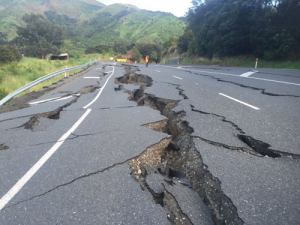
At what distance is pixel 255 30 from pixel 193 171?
24.1 meters

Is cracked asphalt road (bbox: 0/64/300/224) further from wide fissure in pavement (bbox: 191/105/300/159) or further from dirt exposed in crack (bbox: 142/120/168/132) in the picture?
dirt exposed in crack (bbox: 142/120/168/132)

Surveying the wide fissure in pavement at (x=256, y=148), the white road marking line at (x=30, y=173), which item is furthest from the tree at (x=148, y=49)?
the wide fissure in pavement at (x=256, y=148)

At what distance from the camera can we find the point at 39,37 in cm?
6744

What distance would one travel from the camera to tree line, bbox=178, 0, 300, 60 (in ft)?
67.1

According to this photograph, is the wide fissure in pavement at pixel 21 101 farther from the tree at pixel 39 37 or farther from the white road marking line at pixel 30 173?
the tree at pixel 39 37

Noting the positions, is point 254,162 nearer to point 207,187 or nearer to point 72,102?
point 207,187

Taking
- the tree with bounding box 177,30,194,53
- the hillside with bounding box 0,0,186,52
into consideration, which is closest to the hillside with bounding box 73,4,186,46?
the hillside with bounding box 0,0,186,52

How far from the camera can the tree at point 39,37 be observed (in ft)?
212

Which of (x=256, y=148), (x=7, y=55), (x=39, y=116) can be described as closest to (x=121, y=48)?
(x=7, y=55)

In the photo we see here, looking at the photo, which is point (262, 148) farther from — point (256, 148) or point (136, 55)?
point (136, 55)

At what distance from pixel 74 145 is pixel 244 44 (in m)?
26.3

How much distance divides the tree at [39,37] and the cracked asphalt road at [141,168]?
222 ft

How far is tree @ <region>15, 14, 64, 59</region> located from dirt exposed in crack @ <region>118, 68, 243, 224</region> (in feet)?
225

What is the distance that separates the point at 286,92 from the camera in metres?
7.55
